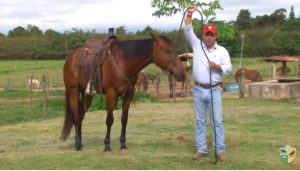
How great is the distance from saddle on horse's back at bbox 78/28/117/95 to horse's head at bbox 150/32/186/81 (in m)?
0.93

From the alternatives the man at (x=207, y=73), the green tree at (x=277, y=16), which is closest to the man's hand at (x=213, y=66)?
the man at (x=207, y=73)

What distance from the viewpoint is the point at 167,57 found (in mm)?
6969

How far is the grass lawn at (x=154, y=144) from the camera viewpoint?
668cm

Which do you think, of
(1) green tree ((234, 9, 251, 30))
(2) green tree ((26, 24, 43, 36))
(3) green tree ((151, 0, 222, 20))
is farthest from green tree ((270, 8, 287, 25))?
(3) green tree ((151, 0, 222, 20))

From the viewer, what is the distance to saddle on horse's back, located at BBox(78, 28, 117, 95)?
7564 mm

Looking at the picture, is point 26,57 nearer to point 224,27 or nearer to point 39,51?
point 39,51

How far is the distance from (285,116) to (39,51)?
2766 inches

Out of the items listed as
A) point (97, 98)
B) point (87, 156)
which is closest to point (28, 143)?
point (87, 156)

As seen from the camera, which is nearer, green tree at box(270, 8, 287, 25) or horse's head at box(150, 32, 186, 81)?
horse's head at box(150, 32, 186, 81)

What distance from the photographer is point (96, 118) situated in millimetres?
12867

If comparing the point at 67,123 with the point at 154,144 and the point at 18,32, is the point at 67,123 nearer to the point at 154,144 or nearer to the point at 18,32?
the point at 154,144

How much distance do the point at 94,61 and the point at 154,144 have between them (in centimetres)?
167

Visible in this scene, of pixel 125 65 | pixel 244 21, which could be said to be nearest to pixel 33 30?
pixel 244 21

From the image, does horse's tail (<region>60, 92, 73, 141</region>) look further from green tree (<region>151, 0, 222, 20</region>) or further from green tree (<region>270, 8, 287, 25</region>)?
green tree (<region>270, 8, 287, 25</region>)
